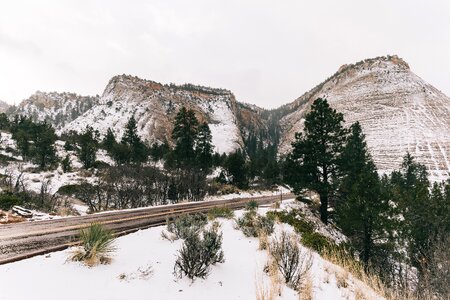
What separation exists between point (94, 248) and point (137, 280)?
133cm

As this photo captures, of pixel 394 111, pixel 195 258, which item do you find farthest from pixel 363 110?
pixel 195 258

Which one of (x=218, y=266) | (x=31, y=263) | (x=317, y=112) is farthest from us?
(x=317, y=112)

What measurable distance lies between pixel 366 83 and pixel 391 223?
4868 inches

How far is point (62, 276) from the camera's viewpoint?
4.95 metres

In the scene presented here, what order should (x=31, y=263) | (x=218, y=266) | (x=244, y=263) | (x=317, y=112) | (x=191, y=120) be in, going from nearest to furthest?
(x=31, y=263)
(x=218, y=266)
(x=244, y=263)
(x=317, y=112)
(x=191, y=120)

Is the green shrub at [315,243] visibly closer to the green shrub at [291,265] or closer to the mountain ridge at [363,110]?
the green shrub at [291,265]

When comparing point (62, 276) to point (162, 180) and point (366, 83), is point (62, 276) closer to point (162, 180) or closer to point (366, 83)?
point (162, 180)

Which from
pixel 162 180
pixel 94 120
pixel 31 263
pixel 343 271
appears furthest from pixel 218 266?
pixel 94 120

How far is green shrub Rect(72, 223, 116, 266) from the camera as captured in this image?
5617mm

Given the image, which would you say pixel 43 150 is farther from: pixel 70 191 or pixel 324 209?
pixel 324 209

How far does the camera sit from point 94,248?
5.64 meters

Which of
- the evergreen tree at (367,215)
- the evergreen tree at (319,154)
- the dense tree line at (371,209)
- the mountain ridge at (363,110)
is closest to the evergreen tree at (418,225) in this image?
the dense tree line at (371,209)

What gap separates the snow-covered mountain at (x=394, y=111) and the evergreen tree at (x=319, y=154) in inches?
2288

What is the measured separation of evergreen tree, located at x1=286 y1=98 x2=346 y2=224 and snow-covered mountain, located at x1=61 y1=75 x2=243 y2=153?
81.9 meters
